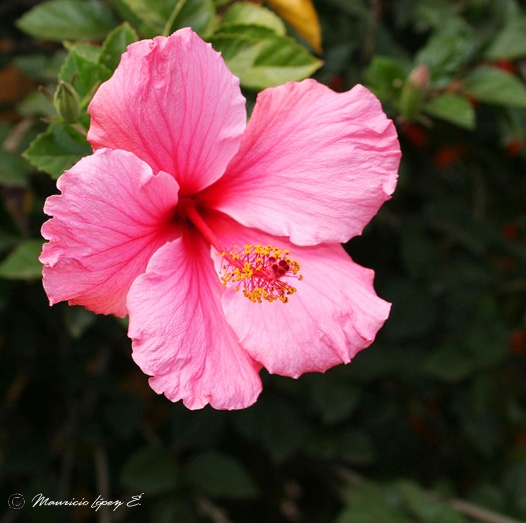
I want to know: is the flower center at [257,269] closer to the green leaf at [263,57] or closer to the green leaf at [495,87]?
the green leaf at [263,57]

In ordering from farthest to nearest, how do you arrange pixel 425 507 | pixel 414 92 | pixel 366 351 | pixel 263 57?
pixel 366 351, pixel 425 507, pixel 414 92, pixel 263 57

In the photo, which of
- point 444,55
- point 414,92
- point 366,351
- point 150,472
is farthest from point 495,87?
point 150,472

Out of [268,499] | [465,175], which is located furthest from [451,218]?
[268,499]

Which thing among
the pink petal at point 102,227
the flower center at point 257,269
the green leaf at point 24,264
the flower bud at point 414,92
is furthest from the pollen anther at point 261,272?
the flower bud at point 414,92

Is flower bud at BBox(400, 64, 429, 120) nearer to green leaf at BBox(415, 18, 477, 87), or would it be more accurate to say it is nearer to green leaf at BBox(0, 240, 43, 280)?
green leaf at BBox(415, 18, 477, 87)

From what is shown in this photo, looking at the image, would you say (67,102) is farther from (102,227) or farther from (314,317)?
(314,317)

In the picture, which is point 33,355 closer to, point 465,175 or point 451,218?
point 451,218
